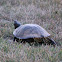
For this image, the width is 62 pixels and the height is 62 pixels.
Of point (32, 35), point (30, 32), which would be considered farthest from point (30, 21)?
point (32, 35)

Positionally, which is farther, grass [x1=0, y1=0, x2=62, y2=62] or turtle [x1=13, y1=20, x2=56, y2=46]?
turtle [x1=13, y1=20, x2=56, y2=46]

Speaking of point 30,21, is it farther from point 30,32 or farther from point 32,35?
point 32,35

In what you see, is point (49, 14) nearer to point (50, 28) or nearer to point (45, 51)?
point (50, 28)

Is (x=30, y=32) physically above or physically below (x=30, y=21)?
above

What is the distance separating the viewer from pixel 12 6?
9977 mm

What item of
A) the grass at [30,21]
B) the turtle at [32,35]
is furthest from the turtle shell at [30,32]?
the grass at [30,21]

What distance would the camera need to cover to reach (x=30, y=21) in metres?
7.88

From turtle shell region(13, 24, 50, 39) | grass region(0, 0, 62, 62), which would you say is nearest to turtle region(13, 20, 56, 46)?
turtle shell region(13, 24, 50, 39)

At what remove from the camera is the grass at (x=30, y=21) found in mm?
4320

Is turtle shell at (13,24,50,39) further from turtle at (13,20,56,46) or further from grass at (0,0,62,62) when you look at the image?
grass at (0,0,62,62)

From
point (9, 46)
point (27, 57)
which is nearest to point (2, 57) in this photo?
point (27, 57)

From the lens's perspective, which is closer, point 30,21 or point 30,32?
point 30,32

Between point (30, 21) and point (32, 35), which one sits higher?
point (32, 35)

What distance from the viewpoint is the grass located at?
4320 mm
